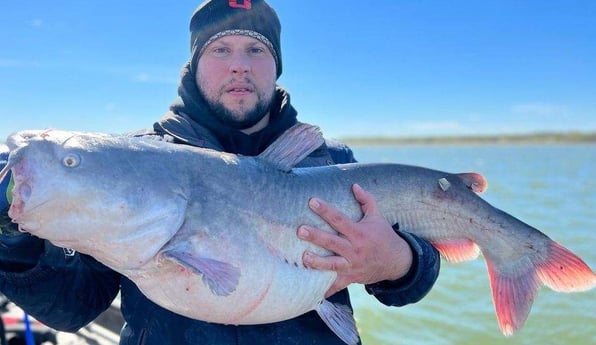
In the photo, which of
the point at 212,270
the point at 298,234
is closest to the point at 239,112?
the point at 298,234

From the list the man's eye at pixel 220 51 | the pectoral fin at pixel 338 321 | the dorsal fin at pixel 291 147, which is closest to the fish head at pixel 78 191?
the dorsal fin at pixel 291 147

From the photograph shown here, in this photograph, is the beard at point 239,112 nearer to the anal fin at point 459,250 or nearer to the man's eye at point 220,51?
the man's eye at point 220,51

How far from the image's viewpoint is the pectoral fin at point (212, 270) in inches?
84.3

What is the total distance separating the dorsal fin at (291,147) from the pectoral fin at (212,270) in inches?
23.6

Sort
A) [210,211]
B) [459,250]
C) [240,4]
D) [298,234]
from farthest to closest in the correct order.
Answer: [240,4]
[459,250]
[298,234]
[210,211]

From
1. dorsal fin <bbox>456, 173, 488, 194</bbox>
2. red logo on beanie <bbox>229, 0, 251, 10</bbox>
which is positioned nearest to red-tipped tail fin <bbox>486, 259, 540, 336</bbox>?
dorsal fin <bbox>456, 173, 488, 194</bbox>

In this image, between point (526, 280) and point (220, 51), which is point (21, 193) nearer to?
point (220, 51)

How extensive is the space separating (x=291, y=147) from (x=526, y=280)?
157 centimetres

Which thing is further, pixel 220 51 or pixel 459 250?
pixel 220 51

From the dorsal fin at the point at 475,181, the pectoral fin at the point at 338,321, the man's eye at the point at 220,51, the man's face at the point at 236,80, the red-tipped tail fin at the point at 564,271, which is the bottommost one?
the pectoral fin at the point at 338,321

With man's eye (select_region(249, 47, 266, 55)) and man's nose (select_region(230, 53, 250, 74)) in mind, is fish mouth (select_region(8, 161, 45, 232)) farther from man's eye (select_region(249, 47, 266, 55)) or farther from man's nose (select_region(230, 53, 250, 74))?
man's eye (select_region(249, 47, 266, 55))

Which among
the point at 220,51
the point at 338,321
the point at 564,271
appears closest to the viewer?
the point at 338,321

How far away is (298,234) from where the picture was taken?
2463 millimetres

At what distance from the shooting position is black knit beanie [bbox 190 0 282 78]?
11.1 ft
